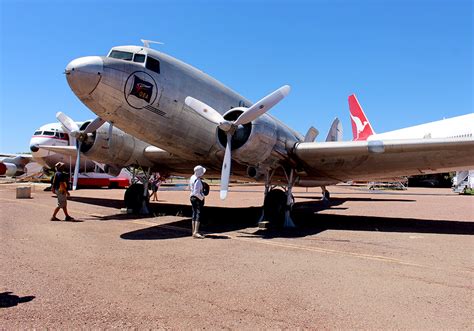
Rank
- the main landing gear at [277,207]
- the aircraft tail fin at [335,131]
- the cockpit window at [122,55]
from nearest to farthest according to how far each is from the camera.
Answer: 1. the cockpit window at [122,55]
2. the main landing gear at [277,207]
3. the aircraft tail fin at [335,131]

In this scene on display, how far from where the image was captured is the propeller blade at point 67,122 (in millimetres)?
14469

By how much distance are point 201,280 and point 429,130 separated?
31.3 metres

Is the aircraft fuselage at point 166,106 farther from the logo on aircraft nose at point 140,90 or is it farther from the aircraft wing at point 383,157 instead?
the aircraft wing at point 383,157

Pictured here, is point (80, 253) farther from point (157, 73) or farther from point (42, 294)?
point (157, 73)

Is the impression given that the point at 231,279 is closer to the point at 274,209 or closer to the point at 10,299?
the point at 10,299

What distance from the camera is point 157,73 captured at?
35.0 feet

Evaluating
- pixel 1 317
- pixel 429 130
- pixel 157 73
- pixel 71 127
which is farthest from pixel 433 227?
pixel 429 130

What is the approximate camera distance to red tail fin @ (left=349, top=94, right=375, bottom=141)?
3712 cm

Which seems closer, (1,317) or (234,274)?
(1,317)

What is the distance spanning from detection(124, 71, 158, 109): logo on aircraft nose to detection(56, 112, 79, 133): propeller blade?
17.0ft

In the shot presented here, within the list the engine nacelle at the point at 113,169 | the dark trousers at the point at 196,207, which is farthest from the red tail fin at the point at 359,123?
the dark trousers at the point at 196,207

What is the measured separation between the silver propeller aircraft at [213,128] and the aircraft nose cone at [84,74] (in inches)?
0.9

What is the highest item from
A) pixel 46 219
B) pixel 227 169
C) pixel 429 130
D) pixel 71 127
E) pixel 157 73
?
pixel 429 130

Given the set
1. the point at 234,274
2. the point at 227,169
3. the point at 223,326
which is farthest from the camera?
the point at 227,169
